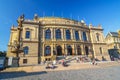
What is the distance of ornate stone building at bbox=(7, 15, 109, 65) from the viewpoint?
30.8m

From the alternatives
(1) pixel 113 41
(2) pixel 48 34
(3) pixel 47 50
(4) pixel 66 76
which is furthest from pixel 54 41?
(1) pixel 113 41

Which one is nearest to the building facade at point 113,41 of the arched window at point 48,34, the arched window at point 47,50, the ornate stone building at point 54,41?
the ornate stone building at point 54,41

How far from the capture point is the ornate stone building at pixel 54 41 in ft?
101

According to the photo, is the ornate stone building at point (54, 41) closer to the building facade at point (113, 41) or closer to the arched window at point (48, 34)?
the arched window at point (48, 34)

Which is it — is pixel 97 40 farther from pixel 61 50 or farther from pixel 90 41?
pixel 61 50

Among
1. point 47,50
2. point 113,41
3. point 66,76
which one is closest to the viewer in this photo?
point 66,76

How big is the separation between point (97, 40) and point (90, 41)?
327 centimetres

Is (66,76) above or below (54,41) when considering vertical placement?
below

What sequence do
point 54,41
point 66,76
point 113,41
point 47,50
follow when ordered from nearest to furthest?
point 66,76 < point 47,50 < point 54,41 < point 113,41

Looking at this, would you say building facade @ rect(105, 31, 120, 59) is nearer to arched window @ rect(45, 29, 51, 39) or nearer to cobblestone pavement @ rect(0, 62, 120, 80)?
arched window @ rect(45, 29, 51, 39)

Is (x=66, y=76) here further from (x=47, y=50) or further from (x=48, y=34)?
(x=48, y=34)

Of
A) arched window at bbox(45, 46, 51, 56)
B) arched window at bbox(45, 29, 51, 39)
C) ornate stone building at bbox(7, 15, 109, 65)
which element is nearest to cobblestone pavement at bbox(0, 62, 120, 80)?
ornate stone building at bbox(7, 15, 109, 65)

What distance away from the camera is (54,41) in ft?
109

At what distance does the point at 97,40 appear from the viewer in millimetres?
40094
